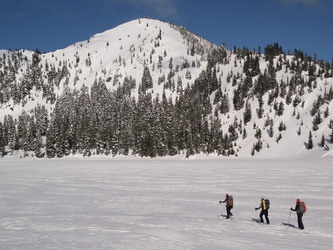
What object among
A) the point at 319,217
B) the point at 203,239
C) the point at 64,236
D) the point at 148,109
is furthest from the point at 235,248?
the point at 148,109

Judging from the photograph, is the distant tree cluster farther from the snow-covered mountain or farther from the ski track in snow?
the ski track in snow

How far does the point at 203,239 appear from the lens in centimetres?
1313

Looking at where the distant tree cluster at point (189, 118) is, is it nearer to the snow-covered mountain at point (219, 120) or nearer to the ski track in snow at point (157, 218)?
the snow-covered mountain at point (219, 120)

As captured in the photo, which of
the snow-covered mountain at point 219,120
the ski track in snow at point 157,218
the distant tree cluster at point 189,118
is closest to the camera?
the ski track in snow at point 157,218

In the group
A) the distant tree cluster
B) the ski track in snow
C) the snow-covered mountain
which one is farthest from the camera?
the distant tree cluster

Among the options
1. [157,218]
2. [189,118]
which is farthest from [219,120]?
[157,218]

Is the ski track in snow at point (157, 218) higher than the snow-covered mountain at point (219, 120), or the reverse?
the snow-covered mountain at point (219, 120)

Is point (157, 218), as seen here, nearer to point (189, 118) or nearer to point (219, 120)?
point (189, 118)

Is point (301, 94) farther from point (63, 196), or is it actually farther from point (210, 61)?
point (63, 196)

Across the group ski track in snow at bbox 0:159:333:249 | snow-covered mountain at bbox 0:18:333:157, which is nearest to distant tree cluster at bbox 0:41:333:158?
snow-covered mountain at bbox 0:18:333:157

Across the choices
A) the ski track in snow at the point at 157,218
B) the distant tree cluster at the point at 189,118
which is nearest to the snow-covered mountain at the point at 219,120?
the distant tree cluster at the point at 189,118

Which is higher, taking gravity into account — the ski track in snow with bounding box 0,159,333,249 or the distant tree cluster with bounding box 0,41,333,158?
the distant tree cluster with bounding box 0,41,333,158

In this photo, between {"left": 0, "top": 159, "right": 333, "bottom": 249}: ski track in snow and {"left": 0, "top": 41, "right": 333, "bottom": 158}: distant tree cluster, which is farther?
{"left": 0, "top": 41, "right": 333, "bottom": 158}: distant tree cluster

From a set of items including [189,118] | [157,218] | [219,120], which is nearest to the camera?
[157,218]
